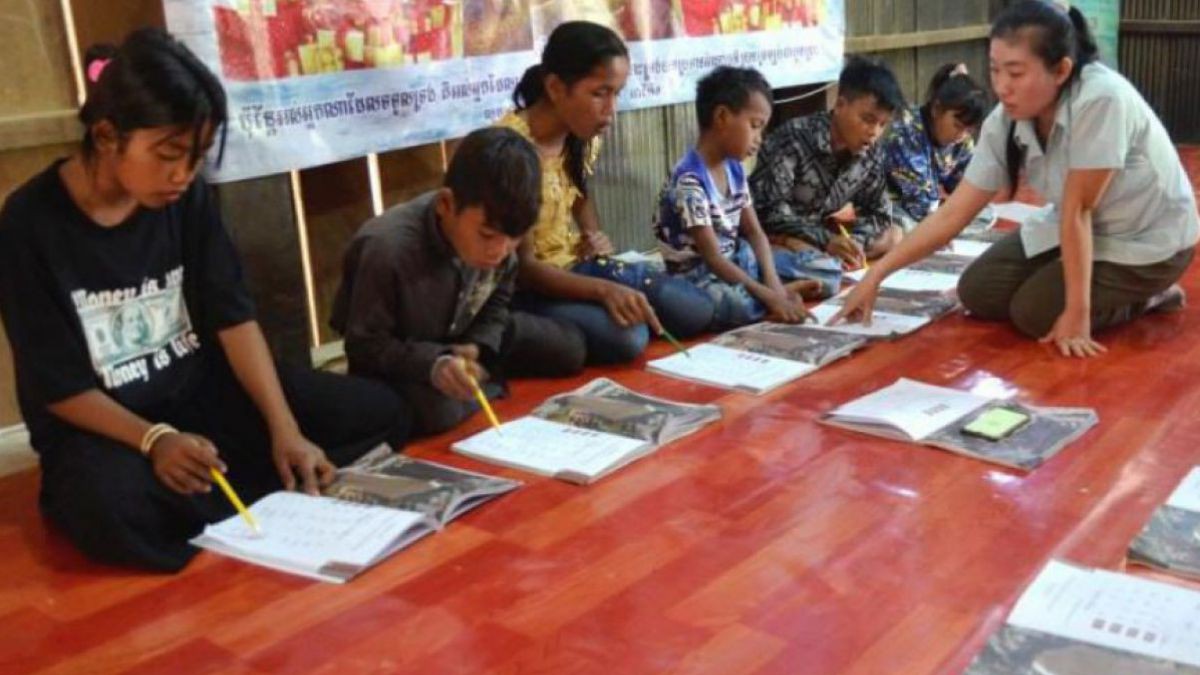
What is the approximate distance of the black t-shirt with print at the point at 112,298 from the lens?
5.49ft

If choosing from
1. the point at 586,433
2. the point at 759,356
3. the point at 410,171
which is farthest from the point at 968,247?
the point at 586,433

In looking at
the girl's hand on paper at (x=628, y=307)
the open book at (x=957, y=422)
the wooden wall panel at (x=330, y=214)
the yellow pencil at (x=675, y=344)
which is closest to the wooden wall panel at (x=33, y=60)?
the wooden wall panel at (x=330, y=214)

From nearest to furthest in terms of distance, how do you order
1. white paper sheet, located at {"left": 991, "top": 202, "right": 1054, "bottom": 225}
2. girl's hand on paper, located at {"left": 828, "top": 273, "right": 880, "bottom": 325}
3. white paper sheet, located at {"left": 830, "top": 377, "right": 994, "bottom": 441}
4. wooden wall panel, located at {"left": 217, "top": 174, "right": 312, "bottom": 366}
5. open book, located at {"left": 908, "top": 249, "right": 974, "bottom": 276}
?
white paper sheet, located at {"left": 830, "top": 377, "right": 994, "bottom": 441}, wooden wall panel, located at {"left": 217, "top": 174, "right": 312, "bottom": 366}, girl's hand on paper, located at {"left": 828, "top": 273, "right": 880, "bottom": 325}, open book, located at {"left": 908, "top": 249, "right": 974, "bottom": 276}, white paper sheet, located at {"left": 991, "top": 202, "right": 1054, "bottom": 225}

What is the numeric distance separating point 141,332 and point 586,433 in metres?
0.77

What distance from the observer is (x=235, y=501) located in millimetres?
1699

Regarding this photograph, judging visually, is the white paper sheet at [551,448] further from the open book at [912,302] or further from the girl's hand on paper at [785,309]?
the open book at [912,302]

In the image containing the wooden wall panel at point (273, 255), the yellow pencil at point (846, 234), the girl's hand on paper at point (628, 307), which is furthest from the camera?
the yellow pencil at point (846, 234)

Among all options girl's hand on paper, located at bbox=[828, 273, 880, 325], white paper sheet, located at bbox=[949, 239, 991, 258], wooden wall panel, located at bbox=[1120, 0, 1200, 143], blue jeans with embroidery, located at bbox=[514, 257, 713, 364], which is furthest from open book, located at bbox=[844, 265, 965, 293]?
wooden wall panel, located at bbox=[1120, 0, 1200, 143]

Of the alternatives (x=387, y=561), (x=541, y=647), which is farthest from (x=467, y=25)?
(x=541, y=647)

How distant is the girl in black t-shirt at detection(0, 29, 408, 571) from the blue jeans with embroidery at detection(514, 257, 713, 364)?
0.77 metres

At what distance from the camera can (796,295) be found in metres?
2.87

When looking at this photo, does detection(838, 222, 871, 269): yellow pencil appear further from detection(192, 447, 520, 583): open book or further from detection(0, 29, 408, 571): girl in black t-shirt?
detection(0, 29, 408, 571): girl in black t-shirt

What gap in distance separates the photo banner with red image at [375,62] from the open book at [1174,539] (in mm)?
1689

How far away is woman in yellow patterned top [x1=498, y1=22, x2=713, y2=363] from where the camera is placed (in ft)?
8.14
